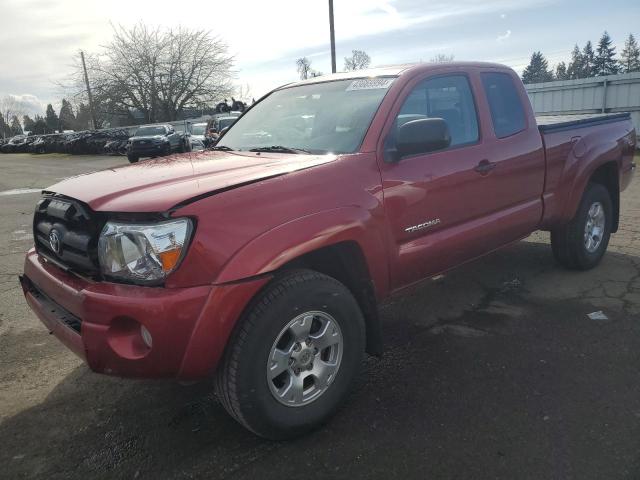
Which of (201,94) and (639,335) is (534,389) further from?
(201,94)

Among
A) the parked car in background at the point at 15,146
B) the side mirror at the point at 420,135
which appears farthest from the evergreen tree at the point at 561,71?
the side mirror at the point at 420,135

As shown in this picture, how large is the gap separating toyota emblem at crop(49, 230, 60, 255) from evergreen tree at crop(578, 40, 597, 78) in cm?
8455

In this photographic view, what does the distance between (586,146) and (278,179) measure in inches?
131

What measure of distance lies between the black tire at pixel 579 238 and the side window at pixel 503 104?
1223mm

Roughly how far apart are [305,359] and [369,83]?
1865 millimetres

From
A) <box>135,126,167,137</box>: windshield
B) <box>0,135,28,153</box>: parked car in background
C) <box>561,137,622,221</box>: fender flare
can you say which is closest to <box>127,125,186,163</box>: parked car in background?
<box>135,126,167,137</box>: windshield

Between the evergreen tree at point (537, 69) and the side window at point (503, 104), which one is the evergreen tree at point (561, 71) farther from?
the side window at point (503, 104)

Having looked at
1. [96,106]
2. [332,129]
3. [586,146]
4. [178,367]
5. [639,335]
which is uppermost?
[96,106]

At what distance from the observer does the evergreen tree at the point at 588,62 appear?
7541 cm

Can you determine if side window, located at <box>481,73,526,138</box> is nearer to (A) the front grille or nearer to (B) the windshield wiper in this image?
(B) the windshield wiper

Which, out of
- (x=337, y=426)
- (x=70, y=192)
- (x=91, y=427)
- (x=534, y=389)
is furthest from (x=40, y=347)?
(x=534, y=389)

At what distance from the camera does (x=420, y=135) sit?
2.94 m

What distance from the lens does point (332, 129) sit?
3.28 m

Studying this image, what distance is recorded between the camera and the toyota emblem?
2.64 m
